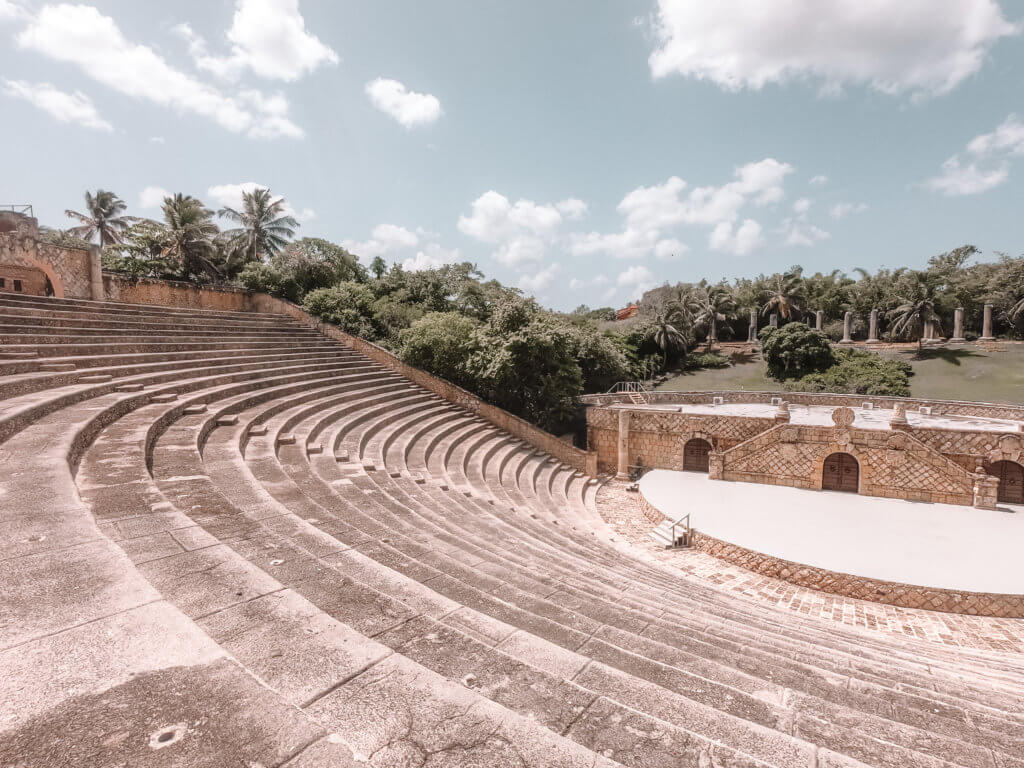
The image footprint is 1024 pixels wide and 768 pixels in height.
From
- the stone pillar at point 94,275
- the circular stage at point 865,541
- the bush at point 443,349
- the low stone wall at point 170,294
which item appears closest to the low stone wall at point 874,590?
→ the circular stage at point 865,541

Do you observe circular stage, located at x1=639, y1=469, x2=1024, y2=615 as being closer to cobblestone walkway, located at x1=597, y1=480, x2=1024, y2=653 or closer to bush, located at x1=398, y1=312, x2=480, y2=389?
cobblestone walkway, located at x1=597, y1=480, x2=1024, y2=653

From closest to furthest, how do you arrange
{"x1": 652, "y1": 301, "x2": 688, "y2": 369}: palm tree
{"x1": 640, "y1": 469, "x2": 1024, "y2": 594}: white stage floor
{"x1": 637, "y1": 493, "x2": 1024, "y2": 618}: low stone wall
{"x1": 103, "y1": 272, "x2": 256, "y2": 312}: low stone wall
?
{"x1": 637, "y1": 493, "x2": 1024, "y2": 618}: low stone wall → {"x1": 640, "y1": 469, "x2": 1024, "y2": 594}: white stage floor → {"x1": 103, "y1": 272, "x2": 256, "y2": 312}: low stone wall → {"x1": 652, "y1": 301, "x2": 688, "y2": 369}: palm tree

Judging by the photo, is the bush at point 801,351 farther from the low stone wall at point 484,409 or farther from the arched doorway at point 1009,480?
the low stone wall at point 484,409

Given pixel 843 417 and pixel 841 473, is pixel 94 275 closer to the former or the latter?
pixel 843 417

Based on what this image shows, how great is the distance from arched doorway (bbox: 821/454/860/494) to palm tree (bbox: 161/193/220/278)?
3445 cm

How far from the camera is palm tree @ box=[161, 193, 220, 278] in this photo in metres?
28.5

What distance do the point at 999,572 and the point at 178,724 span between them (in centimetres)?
1484

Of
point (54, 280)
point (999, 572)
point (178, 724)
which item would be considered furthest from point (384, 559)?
point (54, 280)

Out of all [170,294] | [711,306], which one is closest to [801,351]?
[711,306]

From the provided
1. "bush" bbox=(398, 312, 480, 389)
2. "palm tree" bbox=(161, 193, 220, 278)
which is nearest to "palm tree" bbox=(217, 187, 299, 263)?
"palm tree" bbox=(161, 193, 220, 278)

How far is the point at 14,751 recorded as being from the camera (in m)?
1.63

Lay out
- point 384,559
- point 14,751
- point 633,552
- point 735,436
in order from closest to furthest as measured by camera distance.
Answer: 1. point 14,751
2. point 384,559
3. point 633,552
4. point 735,436

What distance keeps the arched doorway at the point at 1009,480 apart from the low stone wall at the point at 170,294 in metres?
33.5

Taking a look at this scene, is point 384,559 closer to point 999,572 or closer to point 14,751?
point 14,751
